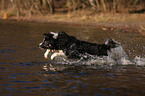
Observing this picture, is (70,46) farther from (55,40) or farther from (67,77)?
(67,77)

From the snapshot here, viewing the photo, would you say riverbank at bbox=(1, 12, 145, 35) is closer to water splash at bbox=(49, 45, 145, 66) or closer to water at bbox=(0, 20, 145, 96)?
water splash at bbox=(49, 45, 145, 66)

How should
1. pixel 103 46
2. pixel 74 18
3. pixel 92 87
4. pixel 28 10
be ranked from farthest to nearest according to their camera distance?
pixel 28 10, pixel 74 18, pixel 103 46, pixel 92 87

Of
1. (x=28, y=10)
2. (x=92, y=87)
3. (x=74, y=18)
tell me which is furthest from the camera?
(x=28, y=10)

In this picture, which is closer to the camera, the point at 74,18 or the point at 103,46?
the point at 103,46

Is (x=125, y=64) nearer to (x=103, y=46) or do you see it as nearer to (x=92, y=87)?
(x=103, y=46)

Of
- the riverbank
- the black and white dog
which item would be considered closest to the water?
the black and white dog

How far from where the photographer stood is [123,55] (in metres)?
9.74

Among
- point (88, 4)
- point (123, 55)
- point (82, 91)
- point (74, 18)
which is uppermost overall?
point (88, 4)

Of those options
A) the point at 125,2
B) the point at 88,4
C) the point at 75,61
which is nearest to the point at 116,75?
the point at 75,61

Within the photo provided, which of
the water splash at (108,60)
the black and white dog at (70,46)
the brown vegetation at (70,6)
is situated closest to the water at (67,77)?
the water splash at (108,60)

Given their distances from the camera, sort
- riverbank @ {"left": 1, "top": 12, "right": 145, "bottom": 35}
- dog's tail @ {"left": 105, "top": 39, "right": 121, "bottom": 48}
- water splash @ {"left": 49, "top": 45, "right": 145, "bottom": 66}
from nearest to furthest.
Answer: dog's tail @ {"left": 105, "top": 39, "right": 121, "bottom": 48} → water splash @ {"left": 49, "top": 45, "right": 145, "bottom": 66} → riverbank @ {"left": 1, "top": 12, "right": 145, "bottom": 35}

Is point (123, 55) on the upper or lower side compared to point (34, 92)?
upper

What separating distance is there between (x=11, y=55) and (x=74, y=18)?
1916 centimetres

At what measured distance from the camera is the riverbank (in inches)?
890
